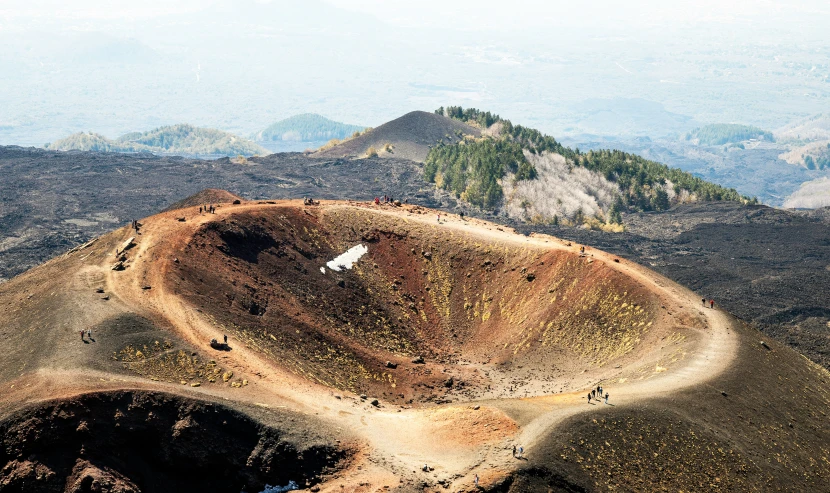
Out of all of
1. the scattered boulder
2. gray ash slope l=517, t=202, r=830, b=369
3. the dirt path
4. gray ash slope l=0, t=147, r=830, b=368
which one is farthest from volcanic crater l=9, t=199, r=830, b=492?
gray ash slope l=0, t=147, r=830, b=368

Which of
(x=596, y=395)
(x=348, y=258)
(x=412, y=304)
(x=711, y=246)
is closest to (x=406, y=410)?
(x=596, y=395)

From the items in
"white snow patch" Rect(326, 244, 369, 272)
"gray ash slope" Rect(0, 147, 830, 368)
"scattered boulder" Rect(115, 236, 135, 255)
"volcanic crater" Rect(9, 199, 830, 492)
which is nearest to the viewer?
"volcanic crater" Rect(9, 199, 830, 492)

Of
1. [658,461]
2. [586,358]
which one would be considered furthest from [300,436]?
[586,358]

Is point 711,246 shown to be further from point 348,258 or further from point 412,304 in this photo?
point 348,258

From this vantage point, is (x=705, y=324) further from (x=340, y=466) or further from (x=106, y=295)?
(x=106, y=295)

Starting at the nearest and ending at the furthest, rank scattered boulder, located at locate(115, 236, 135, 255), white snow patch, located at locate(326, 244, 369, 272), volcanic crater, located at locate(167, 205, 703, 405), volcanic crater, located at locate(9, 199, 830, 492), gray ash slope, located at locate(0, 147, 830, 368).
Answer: volcanic crater, located at locate(9, 199, 830, 492), volcanic crater, located at locate(167, 205, 703, 405), scattered boulder, located at locate(115, 236, 135, 255), white snow patch, located at locate(326, 244, 369, 272), gray ash slope, located at locate(0, 147, 830, 368)

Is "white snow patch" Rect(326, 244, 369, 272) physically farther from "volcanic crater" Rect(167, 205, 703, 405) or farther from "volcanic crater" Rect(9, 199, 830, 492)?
"volcanic crater" Rect(167, 205, 703, 405)

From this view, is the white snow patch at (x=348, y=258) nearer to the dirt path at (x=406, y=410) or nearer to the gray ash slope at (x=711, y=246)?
the dirt path at (x=406, y=410)
